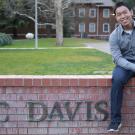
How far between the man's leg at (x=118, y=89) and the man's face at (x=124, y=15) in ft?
1.83

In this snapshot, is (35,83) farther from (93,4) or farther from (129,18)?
(93,4)

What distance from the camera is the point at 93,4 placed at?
8369 centimetres

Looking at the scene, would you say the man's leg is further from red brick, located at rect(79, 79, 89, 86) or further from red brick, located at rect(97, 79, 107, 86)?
red brick, located at rect(79, 79, 89, 86)

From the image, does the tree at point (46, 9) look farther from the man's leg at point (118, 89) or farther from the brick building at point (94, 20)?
the man's leg at point (118, 89)

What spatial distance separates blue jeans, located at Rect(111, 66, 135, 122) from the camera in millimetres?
5699

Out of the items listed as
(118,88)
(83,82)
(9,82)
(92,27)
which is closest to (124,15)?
(118,88)

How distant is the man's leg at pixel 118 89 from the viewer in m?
5.70

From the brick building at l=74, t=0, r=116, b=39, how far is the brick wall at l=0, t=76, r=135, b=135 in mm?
76939

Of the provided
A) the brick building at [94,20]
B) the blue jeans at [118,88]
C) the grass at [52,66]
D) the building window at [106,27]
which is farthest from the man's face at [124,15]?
the building window at [106,27]

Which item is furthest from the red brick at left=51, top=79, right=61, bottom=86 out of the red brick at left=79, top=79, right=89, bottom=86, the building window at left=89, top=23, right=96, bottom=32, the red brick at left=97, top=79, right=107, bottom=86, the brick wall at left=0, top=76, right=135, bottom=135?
the building window at left=89, top=23, right=96, bottom=32

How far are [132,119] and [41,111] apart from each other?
1.18 meters

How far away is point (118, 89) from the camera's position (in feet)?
18.8

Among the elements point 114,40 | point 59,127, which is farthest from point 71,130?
point 114,40

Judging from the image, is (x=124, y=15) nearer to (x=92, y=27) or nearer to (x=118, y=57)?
(x=118, y=57)
